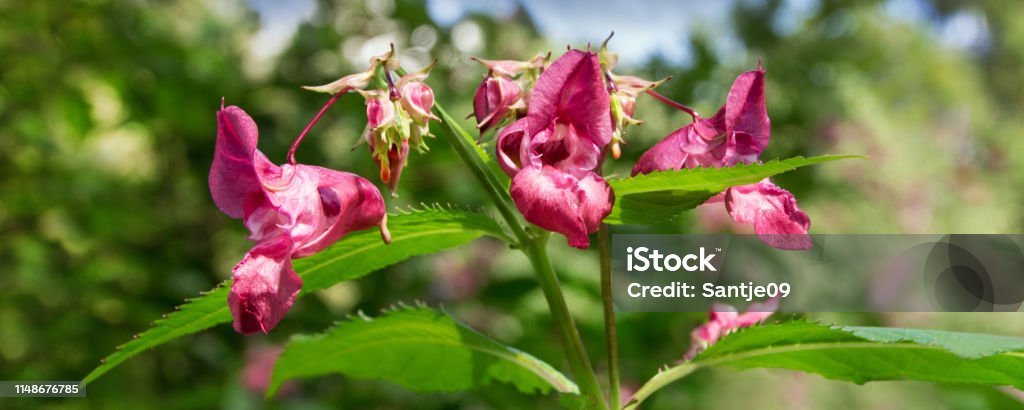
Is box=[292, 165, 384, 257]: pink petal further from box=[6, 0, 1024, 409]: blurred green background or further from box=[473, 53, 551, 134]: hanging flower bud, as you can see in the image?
box=[6, 0, 1024, 409]: blurred green background

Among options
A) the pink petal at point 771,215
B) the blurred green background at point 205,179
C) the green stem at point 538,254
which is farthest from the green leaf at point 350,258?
the blurred green background at point 205,179

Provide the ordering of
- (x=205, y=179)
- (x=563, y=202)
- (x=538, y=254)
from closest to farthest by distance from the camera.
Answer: (x=563, y=202) < (x=538, y=254) < (x=205, y=179)

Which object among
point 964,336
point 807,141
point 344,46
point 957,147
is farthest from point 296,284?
point 957,147

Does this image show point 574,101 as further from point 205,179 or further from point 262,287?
point 205,179

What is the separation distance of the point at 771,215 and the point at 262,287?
241 millimetres

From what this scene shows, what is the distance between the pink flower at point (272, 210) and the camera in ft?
1.23

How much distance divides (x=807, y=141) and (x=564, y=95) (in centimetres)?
183

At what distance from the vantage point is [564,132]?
408 mm

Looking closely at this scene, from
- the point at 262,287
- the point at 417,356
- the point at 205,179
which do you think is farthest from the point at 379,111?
the point at 205,179

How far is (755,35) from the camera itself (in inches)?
109

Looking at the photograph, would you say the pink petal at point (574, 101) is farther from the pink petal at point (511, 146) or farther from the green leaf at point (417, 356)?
the green leaf at point (417, 356)

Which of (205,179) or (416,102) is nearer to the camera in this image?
(416,102)

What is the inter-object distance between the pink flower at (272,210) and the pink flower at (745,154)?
0.15 metres

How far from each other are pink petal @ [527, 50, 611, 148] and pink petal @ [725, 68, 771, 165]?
0.20 ft
